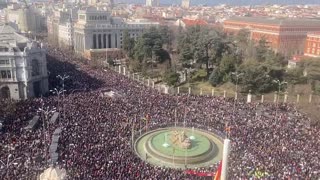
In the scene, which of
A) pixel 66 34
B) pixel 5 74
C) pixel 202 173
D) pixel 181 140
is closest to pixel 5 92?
pixel 5 74

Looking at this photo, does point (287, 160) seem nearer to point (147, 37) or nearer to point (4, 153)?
point (4, 153)

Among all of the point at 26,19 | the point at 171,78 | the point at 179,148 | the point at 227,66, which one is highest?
the point at 26,19

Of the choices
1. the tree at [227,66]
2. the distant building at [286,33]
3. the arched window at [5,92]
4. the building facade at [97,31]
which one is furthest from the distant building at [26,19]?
the tree at [227,66]

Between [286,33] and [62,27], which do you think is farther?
[62,27]

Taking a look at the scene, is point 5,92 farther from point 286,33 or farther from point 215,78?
point 286,33

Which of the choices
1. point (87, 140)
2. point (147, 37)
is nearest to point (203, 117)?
point (87, 140)

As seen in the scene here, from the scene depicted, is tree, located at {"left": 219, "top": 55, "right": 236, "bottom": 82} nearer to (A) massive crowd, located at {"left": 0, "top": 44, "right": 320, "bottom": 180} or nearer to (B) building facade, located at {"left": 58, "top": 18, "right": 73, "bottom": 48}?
(A) massive crowd, located at {"left": 0, "top": 44, "right": 320, "bottom": 180}

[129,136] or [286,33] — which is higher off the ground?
[286,33]
